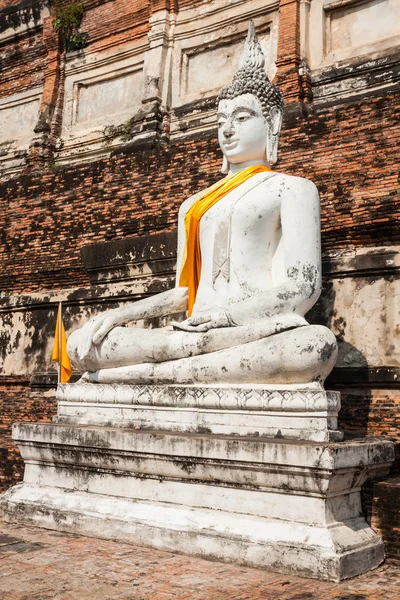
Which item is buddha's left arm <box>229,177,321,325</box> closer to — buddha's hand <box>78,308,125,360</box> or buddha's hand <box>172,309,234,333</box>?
buddha's hand <box>172,309,234,333</box>

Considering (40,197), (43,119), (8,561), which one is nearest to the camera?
(8,561)

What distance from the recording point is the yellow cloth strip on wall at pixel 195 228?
5312 mm

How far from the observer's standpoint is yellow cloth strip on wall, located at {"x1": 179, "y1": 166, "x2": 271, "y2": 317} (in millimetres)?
5312

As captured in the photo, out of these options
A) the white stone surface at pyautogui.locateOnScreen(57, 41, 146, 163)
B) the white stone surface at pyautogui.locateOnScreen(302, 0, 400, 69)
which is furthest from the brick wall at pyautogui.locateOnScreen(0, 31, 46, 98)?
the white stone surface at pyautogui.locateOnScreen(302, 0, 400, 69)

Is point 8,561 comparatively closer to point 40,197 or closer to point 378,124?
point 378,124

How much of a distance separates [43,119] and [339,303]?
8536 mm

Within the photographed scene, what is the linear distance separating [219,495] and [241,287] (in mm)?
1461

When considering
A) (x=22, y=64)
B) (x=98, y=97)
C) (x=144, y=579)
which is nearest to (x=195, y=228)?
(x=144, y=579)

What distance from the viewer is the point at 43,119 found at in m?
13.0

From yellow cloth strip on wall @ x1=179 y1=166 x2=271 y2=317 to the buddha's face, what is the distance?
124 mm

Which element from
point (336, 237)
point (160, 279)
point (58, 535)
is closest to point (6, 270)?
point (160, 279)

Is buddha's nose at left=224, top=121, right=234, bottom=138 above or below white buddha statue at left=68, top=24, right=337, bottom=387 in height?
above

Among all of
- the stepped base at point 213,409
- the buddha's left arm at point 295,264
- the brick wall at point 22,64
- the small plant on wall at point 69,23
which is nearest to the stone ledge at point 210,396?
the stepped base at point 213,409

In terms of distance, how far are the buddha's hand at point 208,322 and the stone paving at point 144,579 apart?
1.44 metres
